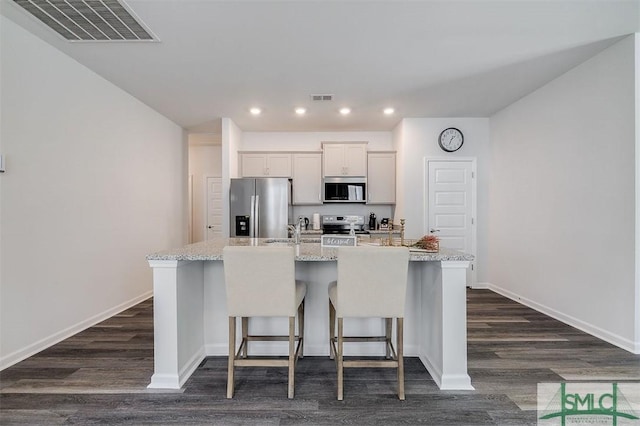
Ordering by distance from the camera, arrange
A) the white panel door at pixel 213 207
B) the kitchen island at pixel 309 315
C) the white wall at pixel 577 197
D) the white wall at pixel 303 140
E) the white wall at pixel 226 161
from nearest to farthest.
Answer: the kitchen island at pixel 309 315
the white wall at pixel 577 197
the white wall at pixel 226 161
the white wall at pixel 303 140
the white panel door at pixel 213 207

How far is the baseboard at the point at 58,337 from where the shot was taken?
2342mm

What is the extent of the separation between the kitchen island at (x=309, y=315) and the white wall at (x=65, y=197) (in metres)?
1.35

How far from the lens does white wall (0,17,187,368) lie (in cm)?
240

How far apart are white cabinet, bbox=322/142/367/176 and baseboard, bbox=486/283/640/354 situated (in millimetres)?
2856

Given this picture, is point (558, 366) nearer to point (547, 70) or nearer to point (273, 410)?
point (273, 410)

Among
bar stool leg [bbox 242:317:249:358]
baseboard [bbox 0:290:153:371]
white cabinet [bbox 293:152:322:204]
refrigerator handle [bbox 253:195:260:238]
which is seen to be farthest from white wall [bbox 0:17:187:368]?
white cabinet [bbox 293:152:322:204]

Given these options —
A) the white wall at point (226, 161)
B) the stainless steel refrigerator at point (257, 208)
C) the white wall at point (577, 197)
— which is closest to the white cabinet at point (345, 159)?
the stainless steel refrigerator at point (257, 208)

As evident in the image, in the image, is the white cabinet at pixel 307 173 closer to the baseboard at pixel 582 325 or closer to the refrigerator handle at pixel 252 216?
the refrigerator handle at pixel 252 216

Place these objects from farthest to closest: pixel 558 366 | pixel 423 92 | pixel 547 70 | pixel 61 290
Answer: pixel 423 92 < pixel 547 70 < pixel 61 290 < pixel 558 366

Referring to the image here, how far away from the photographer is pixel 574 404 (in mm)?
1910

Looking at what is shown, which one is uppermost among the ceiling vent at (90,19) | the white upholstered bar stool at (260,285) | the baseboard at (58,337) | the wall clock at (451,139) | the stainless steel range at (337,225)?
the ceiling vent at (90,19)

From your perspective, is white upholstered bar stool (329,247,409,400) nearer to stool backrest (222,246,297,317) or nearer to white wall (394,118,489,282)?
stool backrest (222,246,297,317)

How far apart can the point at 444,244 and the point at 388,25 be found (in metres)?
3.51

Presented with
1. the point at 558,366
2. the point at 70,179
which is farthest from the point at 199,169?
the point at 558,366
